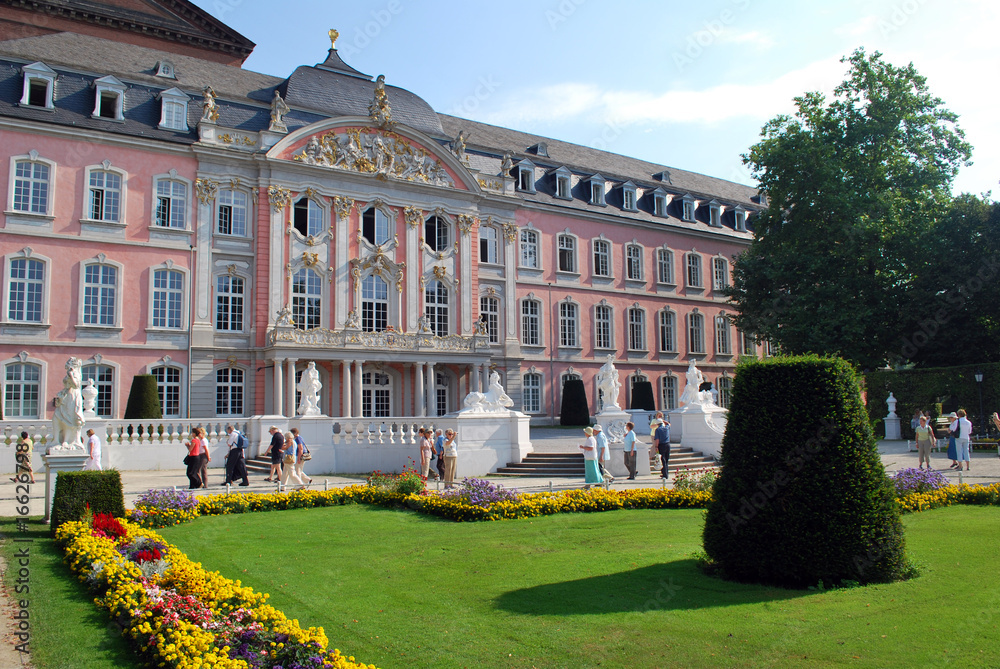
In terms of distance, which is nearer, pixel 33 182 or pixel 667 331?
pixel 33 182

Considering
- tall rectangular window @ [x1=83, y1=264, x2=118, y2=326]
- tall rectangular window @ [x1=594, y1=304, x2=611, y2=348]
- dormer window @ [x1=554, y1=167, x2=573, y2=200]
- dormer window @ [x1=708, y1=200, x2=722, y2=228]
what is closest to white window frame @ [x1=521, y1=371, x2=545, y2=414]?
tall rectangular window @ [x1=594, y1=304, x2=611, y2=348]

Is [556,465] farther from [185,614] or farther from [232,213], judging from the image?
[232,213]

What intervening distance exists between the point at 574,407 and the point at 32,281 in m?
22.9

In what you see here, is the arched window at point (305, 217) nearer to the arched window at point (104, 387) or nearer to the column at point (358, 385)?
the column at point (358, 385)

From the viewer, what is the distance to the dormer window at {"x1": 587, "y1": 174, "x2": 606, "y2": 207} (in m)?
41.6

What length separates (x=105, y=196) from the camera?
28.9m

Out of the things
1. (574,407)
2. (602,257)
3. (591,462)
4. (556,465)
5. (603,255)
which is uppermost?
(603,255)

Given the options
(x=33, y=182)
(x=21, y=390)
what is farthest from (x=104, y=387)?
(x=33, y=182)

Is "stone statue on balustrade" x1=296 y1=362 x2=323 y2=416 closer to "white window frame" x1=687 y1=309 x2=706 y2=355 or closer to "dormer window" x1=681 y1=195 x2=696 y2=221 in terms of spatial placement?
"white window frame" x1=687 y1=309 x2=706 y2=355

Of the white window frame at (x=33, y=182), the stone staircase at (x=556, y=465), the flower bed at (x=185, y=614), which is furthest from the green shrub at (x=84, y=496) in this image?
the white window frame at (x=33, y=182)

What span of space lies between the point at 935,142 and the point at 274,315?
1115 inches

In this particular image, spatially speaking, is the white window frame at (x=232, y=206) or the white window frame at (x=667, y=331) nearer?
the white window frame at (x=232, y=206)

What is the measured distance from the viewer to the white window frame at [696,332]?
146 ft

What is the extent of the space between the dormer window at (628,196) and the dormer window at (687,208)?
158 inches
